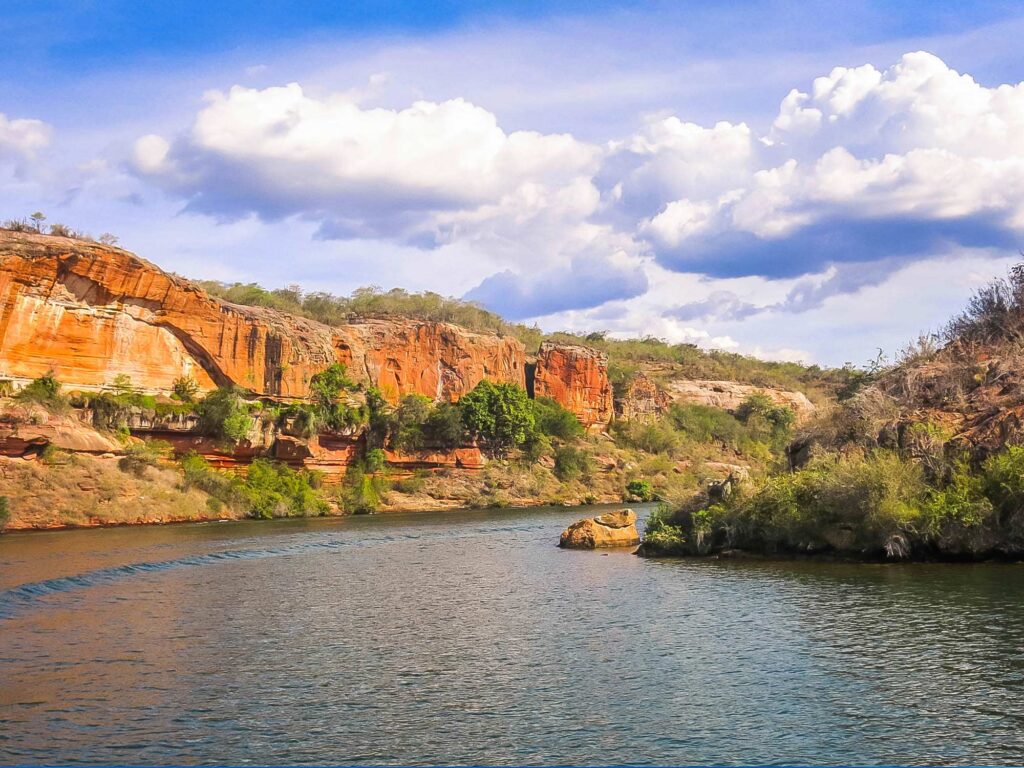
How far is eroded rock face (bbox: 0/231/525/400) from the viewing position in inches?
2477

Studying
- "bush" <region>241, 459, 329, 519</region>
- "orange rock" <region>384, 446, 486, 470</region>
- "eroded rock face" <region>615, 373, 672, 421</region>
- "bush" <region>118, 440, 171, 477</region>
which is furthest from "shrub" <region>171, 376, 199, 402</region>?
"eroded rock face" <region>615, 373, 672, 421</region>

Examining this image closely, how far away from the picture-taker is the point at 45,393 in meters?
59.8

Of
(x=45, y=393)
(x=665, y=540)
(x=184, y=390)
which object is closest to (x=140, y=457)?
(x=45, y=393)

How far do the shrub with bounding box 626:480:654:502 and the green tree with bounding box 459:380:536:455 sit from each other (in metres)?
11.4

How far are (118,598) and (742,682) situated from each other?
732 inches

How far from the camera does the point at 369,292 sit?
11369 cm

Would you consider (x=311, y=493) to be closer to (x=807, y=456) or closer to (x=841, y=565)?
(x=807, y=456)

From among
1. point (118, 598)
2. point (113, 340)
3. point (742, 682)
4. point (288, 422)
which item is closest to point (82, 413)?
point (113, 340)

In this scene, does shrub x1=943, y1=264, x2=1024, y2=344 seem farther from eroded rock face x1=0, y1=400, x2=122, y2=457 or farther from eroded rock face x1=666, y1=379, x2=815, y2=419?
eroded rock face x1=666, y1=379, x2=815, y2=419

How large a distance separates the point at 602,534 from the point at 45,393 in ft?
126

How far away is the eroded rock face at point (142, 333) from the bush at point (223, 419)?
4637 millimetres

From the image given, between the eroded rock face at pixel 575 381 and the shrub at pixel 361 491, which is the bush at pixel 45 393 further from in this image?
the eroded rock face at pixel 575 381

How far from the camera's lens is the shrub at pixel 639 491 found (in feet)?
297

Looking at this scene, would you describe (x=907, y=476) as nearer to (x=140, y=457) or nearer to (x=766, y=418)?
(x=140, y=457)
